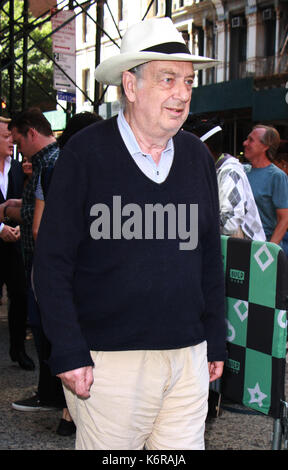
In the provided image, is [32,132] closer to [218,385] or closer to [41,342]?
[41,342]

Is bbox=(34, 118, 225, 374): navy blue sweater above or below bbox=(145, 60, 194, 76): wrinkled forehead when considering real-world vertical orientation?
below

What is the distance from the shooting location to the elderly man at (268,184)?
Answer: 5.34m

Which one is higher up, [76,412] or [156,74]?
[156,74]

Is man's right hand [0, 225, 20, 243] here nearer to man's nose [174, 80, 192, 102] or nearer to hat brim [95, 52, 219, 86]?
hat brim [95, 52, 219, 86]

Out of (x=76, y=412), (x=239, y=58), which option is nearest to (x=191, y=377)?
(x=76, y=412)

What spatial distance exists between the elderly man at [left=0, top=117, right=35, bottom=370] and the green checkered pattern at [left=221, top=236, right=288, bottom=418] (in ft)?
7.77

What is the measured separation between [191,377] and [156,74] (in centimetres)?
107

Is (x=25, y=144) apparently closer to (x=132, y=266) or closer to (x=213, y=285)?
(x=213, y=285)

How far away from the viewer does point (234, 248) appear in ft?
10.9

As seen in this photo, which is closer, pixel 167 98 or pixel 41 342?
pixel 167 98

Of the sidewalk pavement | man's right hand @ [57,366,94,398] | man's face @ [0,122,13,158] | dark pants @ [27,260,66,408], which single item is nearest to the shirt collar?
dark pants @ [27,260,66,408]

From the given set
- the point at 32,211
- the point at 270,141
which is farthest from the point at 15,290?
the point at 270,141

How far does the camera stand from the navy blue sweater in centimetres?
205

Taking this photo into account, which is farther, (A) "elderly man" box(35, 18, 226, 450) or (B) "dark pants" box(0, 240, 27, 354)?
(B) "dark pants" box(0, 240, 27, 354)
